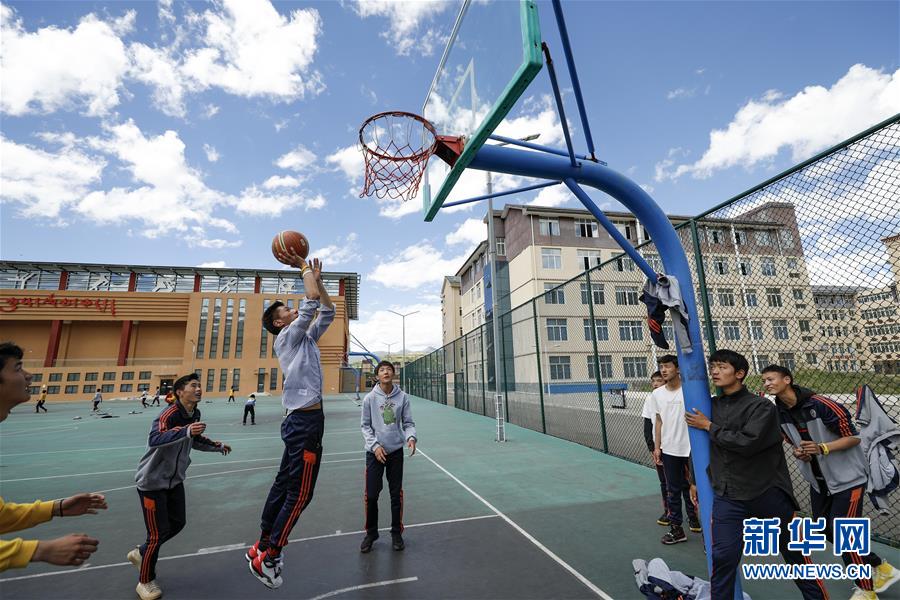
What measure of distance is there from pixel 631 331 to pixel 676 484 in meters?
16.1

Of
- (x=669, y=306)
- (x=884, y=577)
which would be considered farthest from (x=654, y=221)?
(x=884, y=577)

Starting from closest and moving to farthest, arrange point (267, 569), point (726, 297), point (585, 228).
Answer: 1. point (267, 569)
2. point (726, 297)
3. point (585, 228)

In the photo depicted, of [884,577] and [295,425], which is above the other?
[295,425]

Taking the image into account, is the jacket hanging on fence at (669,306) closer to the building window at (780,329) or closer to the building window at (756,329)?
the building window at (780,329)

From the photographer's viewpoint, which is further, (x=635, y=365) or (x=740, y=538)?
(x=635, y=365)

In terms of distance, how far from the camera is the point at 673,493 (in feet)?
15.2

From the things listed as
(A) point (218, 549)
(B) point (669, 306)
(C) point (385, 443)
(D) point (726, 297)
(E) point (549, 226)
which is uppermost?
(E) point (549, 226)

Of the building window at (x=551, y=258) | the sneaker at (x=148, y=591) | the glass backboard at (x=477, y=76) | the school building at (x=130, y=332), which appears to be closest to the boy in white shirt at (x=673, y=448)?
the glass backboard at (x=477, y=76)

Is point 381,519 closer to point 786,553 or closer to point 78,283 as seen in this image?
point 786,553

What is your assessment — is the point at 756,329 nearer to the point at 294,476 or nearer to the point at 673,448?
the point at 673,448

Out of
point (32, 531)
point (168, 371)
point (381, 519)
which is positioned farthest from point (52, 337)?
point (381, 519)

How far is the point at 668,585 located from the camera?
3.31 m

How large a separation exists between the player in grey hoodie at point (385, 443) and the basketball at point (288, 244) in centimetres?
148

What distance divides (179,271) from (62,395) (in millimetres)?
18163
